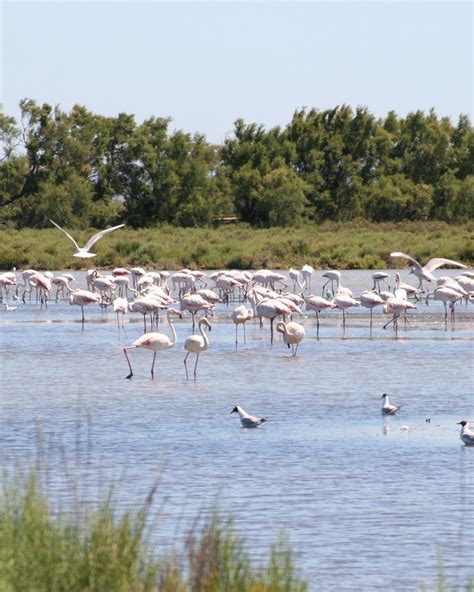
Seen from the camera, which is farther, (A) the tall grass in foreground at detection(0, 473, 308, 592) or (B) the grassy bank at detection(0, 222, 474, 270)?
(B) the grassy bank at detection(0, 222, 474, 270)

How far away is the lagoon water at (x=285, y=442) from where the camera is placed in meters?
7.64

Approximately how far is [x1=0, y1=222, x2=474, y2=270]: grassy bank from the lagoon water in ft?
87.0

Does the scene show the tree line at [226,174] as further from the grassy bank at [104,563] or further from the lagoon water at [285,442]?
the grassy bank at [104,563]

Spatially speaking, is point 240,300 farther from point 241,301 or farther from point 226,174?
point 226,174

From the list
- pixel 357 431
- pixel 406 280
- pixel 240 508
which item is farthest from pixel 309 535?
pixel 406 280

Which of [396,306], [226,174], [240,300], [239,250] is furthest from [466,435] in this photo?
[226,174]

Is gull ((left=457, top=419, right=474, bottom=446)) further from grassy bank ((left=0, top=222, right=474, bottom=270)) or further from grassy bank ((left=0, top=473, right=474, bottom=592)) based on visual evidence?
grassy bank ((left=0, top=222, right=474, bottom=270))

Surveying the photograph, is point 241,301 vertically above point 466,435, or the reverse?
point 241,301

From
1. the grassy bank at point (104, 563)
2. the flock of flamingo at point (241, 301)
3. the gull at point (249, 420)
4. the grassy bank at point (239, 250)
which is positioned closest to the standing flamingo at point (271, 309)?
the flock of flamingo at point (241, 301)

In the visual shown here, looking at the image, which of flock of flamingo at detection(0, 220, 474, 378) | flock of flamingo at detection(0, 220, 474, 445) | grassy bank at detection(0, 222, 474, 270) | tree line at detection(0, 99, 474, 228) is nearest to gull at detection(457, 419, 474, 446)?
flock of flamingo at detection(0, 220, 474, 445)

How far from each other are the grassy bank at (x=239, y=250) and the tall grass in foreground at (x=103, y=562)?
1588 inches

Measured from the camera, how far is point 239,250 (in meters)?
48.9

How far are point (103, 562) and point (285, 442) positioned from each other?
5.63 m

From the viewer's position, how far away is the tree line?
65.6 metres
